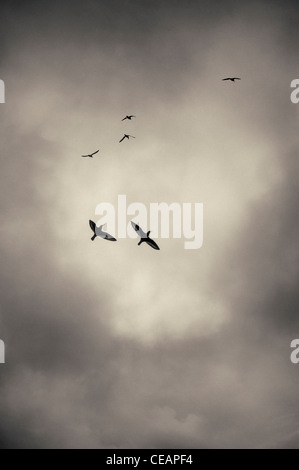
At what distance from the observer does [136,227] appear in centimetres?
7281
